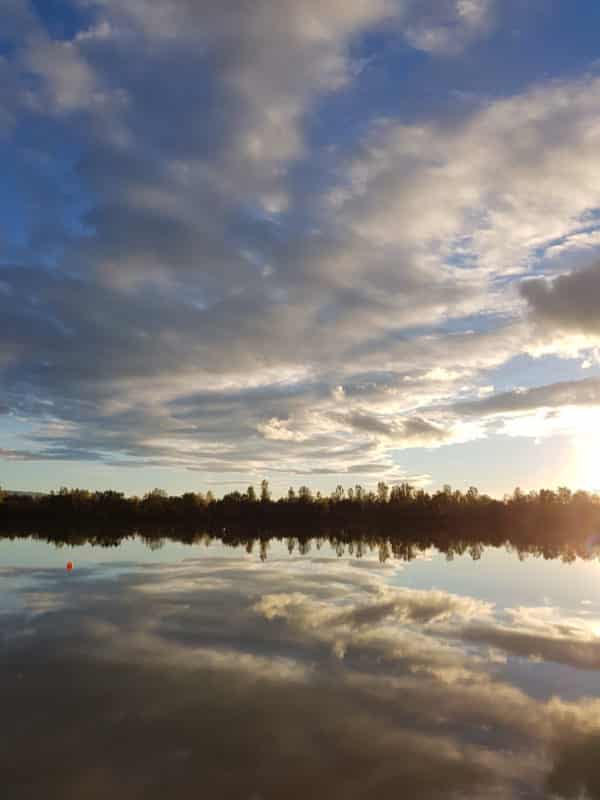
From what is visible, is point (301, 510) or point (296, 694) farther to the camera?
point (301, 510)

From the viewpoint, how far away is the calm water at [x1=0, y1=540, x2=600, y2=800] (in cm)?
1093

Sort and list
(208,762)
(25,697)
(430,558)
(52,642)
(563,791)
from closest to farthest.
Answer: (563,791) < (208,762) < (25,697) < (52,642) < (430,558)

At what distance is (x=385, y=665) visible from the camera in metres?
18.0

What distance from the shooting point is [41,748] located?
39.4 feet

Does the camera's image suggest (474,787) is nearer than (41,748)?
Yes

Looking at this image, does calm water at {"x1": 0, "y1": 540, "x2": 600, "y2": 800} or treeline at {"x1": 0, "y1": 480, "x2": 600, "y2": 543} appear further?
treeline at {"x1": 0, "y1": 480, "x2": 600, "y2": 543}

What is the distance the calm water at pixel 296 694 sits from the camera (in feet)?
35.9

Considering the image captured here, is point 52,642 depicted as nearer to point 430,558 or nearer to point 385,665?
point 385,665

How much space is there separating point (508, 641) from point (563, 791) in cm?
1115

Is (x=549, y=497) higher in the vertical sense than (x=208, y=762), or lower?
higher

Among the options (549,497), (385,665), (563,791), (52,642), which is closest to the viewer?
(563,791)

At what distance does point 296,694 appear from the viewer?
15453 mm

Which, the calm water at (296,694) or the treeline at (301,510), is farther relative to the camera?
the treeline at (301,510)

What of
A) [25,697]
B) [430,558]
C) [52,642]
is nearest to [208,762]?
[25,697]
